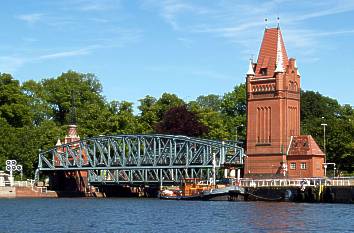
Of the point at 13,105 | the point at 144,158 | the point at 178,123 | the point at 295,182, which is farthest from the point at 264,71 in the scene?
the point at 13,105

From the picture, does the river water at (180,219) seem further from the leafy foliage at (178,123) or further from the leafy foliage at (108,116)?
the leafy foliage at (178,123)

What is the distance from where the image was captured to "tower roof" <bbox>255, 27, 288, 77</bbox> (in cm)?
12669

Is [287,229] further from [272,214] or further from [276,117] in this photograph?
[276,117]

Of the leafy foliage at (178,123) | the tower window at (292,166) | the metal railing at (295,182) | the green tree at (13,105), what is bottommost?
the metal railing at (295,182)

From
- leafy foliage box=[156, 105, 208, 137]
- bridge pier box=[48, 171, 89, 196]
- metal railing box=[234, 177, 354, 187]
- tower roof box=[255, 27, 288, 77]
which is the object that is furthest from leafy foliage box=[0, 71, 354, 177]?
metal railing box=[234, 177, 354, 187]

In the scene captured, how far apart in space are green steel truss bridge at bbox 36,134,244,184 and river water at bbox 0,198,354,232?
29.2 metres

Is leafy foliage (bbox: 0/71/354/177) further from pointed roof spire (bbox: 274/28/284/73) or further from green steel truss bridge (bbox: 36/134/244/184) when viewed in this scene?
pointed roof spire (bbox: 274/28/284/73)

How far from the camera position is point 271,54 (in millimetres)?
128000

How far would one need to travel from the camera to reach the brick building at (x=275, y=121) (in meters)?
122

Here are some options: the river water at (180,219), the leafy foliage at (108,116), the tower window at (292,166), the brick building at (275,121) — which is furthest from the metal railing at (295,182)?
the leafy foliage at (108,116)

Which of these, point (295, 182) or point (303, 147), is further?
point (303, 147)

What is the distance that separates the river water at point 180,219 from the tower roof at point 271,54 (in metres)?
35.1

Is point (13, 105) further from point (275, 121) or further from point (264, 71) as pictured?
point (275, 121)

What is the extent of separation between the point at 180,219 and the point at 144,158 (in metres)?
54.8
